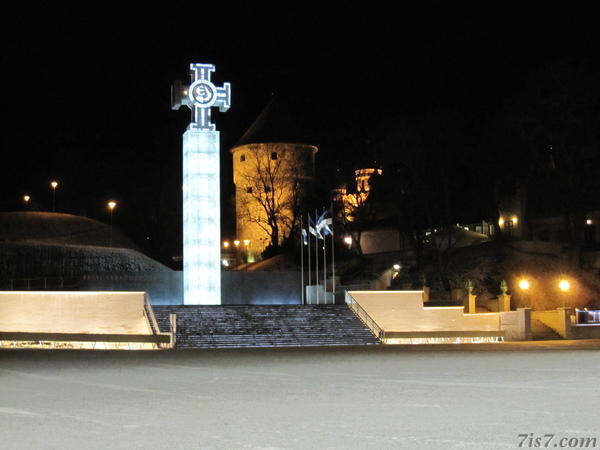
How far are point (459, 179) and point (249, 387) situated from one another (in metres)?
40.8

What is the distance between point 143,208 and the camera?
7525 centimetres

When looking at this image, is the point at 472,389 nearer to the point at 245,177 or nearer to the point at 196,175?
the point at 196,175

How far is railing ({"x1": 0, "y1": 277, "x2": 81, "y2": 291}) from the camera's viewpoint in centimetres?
4056

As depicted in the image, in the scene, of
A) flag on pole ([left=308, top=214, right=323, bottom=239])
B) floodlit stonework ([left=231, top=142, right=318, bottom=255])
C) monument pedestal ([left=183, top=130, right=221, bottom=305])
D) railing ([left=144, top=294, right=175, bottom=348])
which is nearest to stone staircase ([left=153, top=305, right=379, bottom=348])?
railing ([left=144, top=294, right=175, bottom=348])

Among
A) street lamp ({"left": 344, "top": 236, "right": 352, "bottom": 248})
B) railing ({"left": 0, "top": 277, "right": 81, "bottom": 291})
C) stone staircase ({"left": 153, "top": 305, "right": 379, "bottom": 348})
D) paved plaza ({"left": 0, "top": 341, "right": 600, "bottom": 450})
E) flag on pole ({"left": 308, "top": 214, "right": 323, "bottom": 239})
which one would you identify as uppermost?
street lamp ({"left": 344, "top": 236, "right": 352, "bottom": 248})

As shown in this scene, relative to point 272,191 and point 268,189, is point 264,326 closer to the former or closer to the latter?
point 268,189

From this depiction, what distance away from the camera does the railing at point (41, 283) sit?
40.6m

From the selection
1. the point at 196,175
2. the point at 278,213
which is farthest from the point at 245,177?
the point at 196,175

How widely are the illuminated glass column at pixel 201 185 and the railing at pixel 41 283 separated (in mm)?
7424

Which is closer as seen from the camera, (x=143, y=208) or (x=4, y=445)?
(x=4, y=445)

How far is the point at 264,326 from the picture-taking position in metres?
33.0

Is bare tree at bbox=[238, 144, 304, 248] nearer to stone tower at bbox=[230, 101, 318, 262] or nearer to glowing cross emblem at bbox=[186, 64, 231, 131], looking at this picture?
stone tower at bbox=[230, 101, 318, 262]

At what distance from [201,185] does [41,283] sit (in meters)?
11.1

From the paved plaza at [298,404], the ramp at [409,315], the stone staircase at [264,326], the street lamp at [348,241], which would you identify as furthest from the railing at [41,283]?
the street lamp at [348,241]
